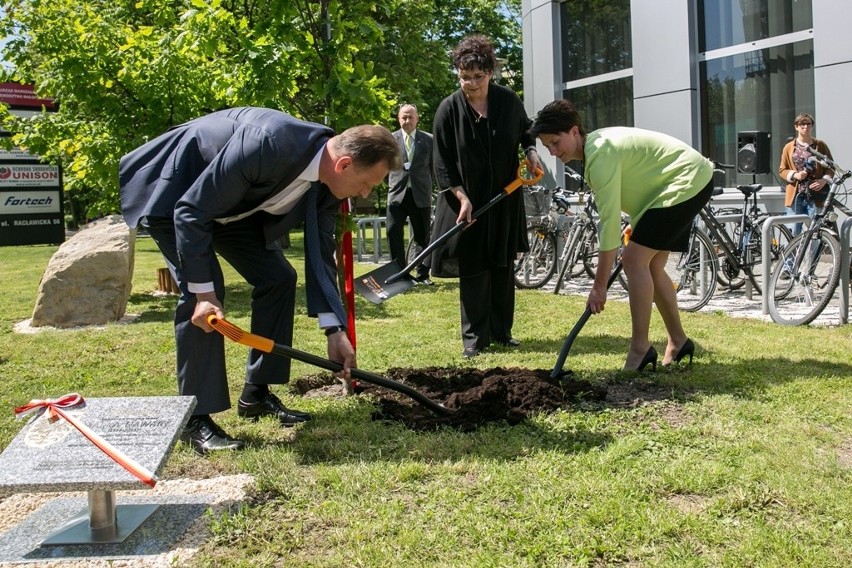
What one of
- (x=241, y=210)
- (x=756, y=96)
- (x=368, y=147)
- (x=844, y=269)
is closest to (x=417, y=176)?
(x=844, y=269)

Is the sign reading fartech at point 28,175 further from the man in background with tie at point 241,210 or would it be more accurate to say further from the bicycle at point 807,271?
the man in background with tie at point 241,210

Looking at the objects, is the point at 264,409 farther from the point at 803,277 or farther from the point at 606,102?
the point at 606,102

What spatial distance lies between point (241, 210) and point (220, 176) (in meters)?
0.38

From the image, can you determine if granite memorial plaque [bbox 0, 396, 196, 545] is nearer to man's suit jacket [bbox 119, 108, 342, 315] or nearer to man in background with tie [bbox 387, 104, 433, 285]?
man's suit jacket [bbox 119, 108, 342, 315]

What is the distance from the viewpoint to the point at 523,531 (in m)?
2.90

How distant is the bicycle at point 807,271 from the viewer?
6.87m

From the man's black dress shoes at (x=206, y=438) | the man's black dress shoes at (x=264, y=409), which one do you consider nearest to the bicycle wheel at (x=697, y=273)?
the man's black dress shoes at (x=264, y=409)

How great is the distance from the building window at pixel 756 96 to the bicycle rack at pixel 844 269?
6.08 meters

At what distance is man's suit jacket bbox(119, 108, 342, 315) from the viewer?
140 inches

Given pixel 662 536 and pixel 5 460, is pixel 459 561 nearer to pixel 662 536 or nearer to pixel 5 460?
pixel 662 536

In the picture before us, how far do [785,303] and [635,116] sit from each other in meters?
7.59

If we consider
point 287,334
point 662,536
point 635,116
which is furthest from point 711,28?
point 662,536

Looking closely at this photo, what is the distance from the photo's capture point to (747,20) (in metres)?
12.8

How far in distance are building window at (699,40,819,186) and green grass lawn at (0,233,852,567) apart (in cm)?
737
